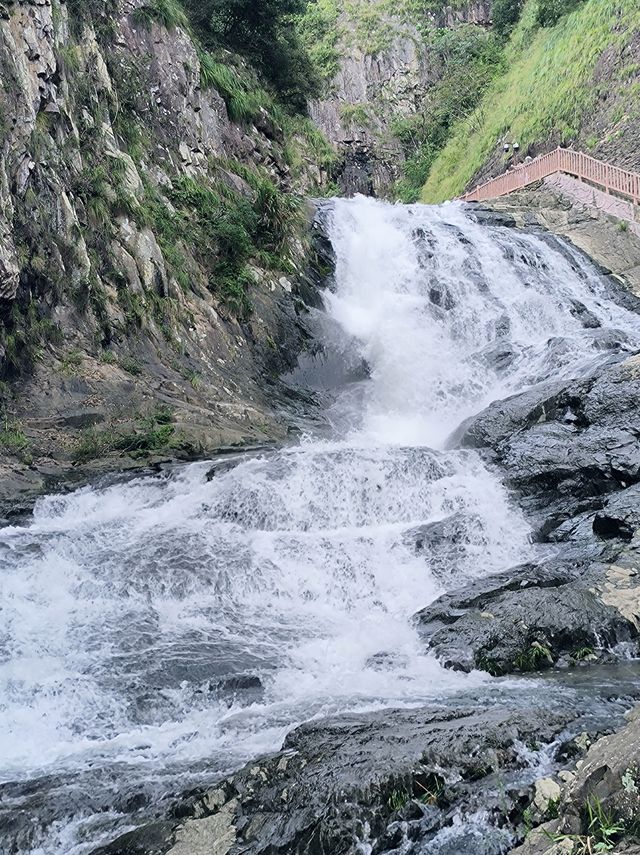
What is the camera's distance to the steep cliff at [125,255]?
42.1 ft

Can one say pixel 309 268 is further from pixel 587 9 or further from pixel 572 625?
pixel 587 9

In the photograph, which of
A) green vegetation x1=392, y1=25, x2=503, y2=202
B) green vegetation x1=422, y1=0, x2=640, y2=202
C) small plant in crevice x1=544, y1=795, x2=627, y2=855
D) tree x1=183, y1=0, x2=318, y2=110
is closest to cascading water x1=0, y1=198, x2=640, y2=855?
small plant in crevice x1=544, y1=795, x2=627, y2=855

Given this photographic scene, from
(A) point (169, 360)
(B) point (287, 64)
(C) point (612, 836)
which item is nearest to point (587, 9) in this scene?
(B) point (287, 64)

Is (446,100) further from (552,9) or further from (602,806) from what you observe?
(602,806)

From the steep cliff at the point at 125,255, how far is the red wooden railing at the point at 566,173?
10219 millimetres

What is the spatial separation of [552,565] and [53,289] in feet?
33.3

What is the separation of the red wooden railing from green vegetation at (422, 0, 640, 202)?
1.73 meters

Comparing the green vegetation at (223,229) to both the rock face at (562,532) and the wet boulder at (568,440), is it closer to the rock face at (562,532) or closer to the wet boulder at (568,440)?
the rock face at (562,532)

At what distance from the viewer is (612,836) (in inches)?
138

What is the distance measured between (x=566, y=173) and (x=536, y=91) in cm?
734

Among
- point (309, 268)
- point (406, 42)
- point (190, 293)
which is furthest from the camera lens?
point (406, 42)

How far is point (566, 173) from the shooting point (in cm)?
2519

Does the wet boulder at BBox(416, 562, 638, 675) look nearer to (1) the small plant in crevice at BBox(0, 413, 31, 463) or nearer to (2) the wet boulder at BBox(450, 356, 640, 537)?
(2) the wet boulder at BBox(450, 356, 640, 537)

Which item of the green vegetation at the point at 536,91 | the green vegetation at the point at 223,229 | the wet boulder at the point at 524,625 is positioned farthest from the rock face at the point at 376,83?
the wet boulder at the point at 524,625
